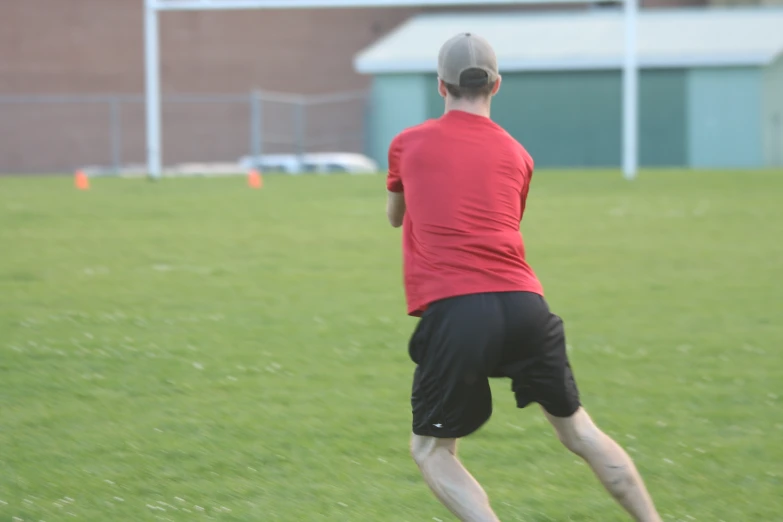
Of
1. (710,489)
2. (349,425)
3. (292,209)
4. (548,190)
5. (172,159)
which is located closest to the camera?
(710,489)

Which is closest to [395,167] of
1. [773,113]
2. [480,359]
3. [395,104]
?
[480,359]

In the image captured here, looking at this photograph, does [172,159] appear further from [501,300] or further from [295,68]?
[501,300]

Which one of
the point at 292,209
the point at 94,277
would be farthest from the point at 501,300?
the point at 292,209

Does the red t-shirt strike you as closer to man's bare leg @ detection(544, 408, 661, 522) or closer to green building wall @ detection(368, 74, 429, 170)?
man's bare leg @ detection(544, 408, 661, 522)

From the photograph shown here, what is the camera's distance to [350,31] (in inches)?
1864

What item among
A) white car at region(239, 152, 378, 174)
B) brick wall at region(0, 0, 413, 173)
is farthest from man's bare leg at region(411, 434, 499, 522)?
brick wall at region(0, 0, 413, 173)

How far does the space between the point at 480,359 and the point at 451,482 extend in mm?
438

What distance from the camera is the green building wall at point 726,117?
35094mm

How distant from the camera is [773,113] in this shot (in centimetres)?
3609

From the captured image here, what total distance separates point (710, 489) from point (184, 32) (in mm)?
42247

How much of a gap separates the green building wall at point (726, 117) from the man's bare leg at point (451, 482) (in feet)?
108

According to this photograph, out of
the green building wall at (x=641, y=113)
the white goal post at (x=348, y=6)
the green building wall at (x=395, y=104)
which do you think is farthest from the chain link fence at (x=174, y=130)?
the white goal post at (x=348, y=6)

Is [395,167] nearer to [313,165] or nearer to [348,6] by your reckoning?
[348,6]

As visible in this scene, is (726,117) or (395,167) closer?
(395,167)
